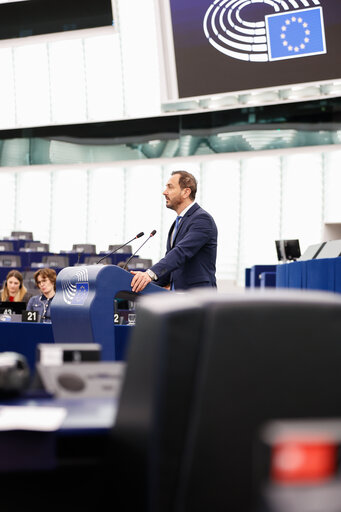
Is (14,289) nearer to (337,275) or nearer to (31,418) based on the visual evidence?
(337,275)

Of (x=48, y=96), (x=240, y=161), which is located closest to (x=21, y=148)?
(x=48, y=96)

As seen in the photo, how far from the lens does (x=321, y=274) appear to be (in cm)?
546

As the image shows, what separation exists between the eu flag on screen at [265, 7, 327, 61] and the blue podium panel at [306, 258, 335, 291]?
20.7 ft

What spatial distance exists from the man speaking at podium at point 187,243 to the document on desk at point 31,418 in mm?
2257

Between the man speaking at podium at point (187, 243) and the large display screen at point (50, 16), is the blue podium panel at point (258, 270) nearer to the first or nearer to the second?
the large display screen at point (50, 16)

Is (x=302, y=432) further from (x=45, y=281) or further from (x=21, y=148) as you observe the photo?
(x=21, y=148)

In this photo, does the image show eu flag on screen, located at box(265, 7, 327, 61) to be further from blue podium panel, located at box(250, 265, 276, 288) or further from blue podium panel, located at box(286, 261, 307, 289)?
blue podium panel, located at box(286, 261, 307, 289)

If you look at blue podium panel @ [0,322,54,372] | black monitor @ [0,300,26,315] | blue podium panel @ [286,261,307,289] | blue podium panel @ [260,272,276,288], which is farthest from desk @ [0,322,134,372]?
blue podium panel @ [260,272,276,288]

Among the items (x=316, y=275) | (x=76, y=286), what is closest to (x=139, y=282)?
(x=76, y=286)

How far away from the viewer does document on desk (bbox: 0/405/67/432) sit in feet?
3.27

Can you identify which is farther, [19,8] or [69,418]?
[19,8]

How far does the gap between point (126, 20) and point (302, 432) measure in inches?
655

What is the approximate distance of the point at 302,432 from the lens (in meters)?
0.62

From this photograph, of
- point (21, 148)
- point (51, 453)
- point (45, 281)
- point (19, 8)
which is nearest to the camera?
point (51, 453)
